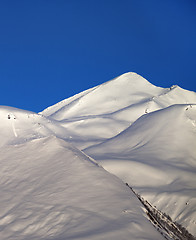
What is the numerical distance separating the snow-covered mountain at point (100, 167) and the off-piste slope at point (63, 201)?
0.05 meters

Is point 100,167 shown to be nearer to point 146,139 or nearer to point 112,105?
point 146,139

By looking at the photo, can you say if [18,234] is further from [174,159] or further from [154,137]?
[154,137]

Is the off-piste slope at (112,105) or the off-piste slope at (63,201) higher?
the off-piste slope at (112,105)

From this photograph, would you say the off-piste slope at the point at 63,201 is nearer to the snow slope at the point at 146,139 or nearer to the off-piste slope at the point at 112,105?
the snow slope at the point at 146,139

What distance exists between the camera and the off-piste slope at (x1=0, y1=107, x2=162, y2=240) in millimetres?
14547

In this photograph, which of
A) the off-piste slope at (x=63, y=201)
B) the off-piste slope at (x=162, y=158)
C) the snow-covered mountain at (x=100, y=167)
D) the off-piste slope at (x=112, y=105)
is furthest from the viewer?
the off-piste slope at (x=112, y=105)

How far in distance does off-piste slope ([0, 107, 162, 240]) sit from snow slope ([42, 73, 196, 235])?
28.1 metres

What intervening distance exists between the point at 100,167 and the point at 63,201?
17.7ft

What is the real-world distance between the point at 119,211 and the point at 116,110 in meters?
104

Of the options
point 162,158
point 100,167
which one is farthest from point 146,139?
point 100,167

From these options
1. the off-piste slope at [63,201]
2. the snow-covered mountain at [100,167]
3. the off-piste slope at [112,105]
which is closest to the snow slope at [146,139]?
the off-piste slope at [112,105]

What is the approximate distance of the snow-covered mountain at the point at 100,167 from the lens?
15.4m

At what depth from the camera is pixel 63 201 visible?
17359 mm

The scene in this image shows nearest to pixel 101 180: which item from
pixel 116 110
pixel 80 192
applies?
pixel 80 192
